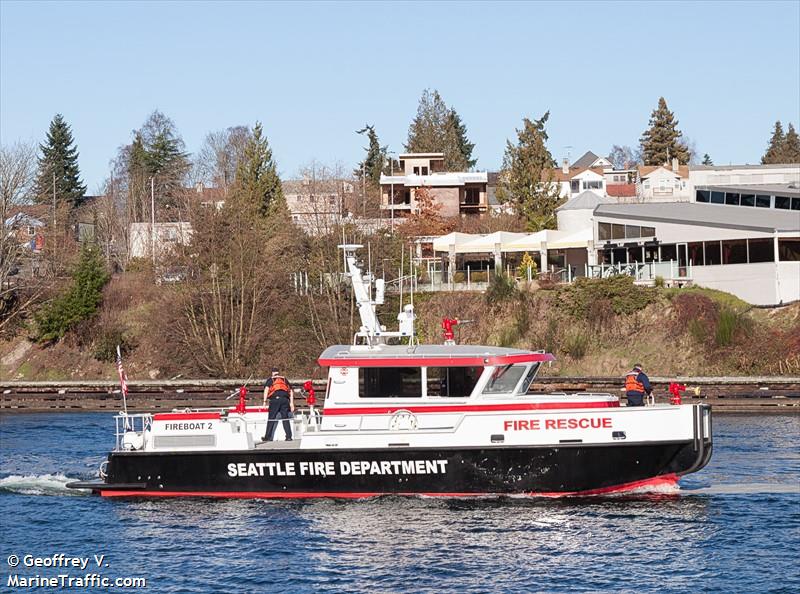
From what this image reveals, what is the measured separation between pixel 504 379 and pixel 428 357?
186 centimetres

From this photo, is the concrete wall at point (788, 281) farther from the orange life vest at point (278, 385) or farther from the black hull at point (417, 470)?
the orange life vest at point (278, 385)

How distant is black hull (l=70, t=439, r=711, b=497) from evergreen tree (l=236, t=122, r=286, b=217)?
51.8 meters

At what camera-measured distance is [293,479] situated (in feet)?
89.3

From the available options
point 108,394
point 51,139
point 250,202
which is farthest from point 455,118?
point 108,394

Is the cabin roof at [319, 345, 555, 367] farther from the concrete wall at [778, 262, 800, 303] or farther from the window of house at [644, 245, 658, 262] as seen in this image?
the window of house at [644, 245, 658, 262]

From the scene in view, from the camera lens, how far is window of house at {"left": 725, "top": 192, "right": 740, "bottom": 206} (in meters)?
65.0

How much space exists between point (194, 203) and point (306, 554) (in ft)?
132

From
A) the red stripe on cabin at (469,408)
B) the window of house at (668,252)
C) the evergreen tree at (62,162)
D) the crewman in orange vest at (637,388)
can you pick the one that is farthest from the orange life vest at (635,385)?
the evergreen tree at (62,162)

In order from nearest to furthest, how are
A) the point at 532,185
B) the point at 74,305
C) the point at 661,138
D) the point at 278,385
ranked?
the point at 278,385 → the point at 74,305 → the point at 532,185 → the point at 661,138

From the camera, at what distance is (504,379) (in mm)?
27406

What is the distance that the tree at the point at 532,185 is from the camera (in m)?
79.6

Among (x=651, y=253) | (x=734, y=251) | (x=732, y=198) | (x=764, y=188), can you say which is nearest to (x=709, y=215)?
(x=651, y=253)

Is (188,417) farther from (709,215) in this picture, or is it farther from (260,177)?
(260,177)

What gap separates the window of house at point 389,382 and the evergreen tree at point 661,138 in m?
99.6
